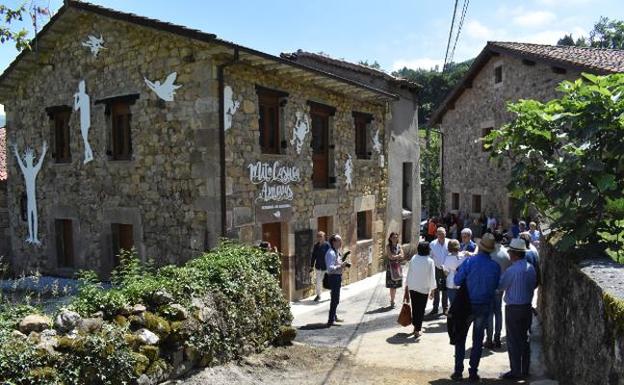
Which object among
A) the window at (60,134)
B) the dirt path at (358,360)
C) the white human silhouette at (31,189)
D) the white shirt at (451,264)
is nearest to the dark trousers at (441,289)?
the dirt path at (358,360)

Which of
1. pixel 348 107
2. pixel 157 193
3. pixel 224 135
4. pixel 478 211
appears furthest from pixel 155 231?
pixel 478 211

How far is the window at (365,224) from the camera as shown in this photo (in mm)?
14094

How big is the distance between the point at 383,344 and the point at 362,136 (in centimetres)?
775

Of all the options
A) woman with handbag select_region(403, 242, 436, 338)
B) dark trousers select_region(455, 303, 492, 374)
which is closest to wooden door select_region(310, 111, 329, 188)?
woman with handbag select_region(403, 242, 436, 338)

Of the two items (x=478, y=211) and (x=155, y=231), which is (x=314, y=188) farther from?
(x=478, y=211)

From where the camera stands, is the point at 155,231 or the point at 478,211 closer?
the point at 155,231

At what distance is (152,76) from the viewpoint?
936 centimetres

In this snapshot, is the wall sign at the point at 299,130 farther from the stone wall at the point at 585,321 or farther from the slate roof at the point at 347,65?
the stone wall at the point at 585,321

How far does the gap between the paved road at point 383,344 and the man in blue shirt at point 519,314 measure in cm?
20

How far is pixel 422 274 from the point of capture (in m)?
6.95

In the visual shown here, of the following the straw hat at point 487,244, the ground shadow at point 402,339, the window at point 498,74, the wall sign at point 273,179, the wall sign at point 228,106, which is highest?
the window at point 498,74

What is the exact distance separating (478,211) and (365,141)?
967 centimetres

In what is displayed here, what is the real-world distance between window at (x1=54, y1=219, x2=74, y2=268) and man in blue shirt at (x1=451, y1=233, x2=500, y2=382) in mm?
9159

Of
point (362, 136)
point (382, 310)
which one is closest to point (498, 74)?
point (362, 136)
